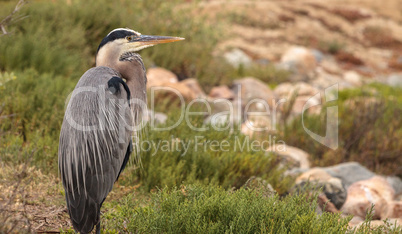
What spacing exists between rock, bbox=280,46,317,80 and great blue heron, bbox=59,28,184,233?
9.62 meters

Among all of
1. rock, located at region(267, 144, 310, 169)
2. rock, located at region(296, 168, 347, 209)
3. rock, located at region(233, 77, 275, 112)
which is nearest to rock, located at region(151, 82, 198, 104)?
rock, located at region(233, 77, 275, 112)

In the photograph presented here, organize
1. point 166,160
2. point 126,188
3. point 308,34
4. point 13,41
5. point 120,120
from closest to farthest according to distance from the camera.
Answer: point 120,120 < point 126,188 < point 166,160 < point 13,41 < point 308,34

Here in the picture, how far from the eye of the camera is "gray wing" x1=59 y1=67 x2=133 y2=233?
2.83m

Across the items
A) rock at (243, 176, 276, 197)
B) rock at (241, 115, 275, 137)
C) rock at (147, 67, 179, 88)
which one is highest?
rock at (147, 67, 179, 88)

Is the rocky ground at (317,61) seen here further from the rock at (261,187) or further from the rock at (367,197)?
the rock at (261,187)

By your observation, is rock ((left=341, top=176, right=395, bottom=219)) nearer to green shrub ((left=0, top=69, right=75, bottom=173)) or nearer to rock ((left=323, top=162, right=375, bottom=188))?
rock ((left=323, top=162, right=375, bottom=188))

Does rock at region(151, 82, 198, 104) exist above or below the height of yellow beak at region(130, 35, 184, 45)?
below

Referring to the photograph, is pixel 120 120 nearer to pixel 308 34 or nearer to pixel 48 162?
pixel 48 162

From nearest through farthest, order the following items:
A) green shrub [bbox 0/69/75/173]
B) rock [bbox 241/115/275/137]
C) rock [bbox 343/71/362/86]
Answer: green shrub [bbox 0/69/75/173], rock [bbox 241/115/275/137], rock [bbox 343/71/362/86]

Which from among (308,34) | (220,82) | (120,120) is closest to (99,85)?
(120,120)

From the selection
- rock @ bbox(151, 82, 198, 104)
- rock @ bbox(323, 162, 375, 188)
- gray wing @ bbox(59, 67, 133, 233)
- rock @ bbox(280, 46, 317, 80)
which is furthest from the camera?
rock @ bbox(280, 46, 317, 80)

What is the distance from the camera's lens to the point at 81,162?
2850mm

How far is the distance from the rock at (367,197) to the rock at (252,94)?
3.21 m

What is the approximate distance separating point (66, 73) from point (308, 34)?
1620cm
